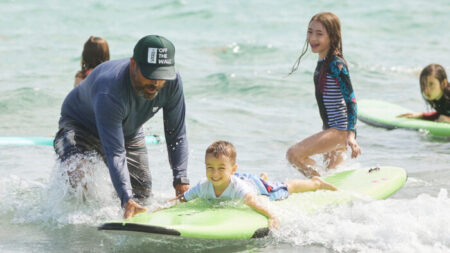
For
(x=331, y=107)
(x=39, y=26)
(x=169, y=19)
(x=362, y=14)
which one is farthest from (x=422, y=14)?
(x=331, y=107)

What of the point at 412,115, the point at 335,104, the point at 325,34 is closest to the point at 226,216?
the point at 335,104

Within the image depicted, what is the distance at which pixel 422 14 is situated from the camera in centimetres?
2064

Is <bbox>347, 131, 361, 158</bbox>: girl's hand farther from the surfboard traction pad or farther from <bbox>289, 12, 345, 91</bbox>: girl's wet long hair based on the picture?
the surfboard traction pad

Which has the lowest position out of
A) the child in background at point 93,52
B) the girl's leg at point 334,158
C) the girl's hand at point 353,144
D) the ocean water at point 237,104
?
the ocean water at point 237,104

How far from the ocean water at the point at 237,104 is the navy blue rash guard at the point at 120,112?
43 cm

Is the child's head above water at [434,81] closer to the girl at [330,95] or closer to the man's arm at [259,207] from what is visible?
the girl at [330,95]

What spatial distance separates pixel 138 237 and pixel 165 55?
120 cm

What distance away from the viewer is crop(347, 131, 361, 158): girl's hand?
5367 millimetres

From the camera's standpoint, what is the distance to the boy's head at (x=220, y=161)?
432 cm

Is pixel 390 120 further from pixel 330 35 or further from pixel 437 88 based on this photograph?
pixel 330 35

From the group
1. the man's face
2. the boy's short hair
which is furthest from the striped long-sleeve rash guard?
the man's face

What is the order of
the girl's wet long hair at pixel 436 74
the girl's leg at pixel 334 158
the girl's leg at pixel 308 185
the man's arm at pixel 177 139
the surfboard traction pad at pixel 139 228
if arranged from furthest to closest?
the girl's wet long hair at pixel 436 74, the girl's leg at pixel 334 158, the girl's leg at pixel 308 185, the man's arm at pixel 177 139, the surfboard traction pad at pixel 139 228

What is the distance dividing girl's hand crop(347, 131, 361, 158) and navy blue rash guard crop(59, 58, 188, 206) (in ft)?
4.87

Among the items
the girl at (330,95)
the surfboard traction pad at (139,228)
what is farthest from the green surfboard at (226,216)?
the girl at (330,95)
